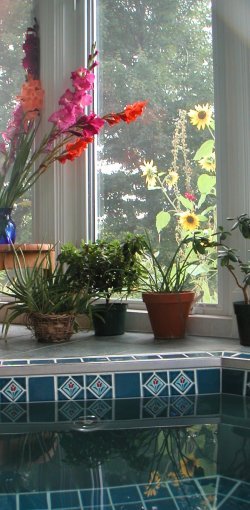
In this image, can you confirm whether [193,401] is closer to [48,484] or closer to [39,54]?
[48,484]

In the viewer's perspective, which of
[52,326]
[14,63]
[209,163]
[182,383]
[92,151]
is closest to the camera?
[182,383]

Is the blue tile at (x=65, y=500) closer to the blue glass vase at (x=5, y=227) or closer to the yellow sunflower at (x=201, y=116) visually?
the blue glass vase at (x=5, y=227)

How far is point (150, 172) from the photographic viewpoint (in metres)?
3.25

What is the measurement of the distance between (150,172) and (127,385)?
1.42 meters

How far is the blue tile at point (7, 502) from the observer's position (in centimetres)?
119

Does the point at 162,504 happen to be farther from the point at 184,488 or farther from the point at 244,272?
the point at 244,272

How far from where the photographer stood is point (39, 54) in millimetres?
3617

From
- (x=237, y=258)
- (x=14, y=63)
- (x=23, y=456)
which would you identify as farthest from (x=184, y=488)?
(x=14, y=63)

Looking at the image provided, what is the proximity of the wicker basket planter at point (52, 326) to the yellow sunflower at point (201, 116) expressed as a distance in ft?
3.88

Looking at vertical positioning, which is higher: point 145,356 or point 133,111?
point 133,111

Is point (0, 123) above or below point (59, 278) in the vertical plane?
above

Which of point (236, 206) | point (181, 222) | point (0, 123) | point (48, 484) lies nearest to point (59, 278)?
point (181, 222)

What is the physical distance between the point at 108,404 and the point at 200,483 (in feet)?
2.78

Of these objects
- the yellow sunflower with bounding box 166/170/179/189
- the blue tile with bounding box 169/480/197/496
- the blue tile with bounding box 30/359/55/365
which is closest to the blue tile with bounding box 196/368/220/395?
the blue tile with bounding box 30/359/55/365
